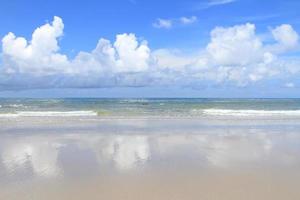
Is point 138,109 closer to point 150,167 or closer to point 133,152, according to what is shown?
point 133,152

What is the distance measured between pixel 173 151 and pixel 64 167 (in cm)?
370

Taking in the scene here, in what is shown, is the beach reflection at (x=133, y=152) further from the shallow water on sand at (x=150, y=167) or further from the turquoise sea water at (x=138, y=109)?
the turquoise sea water at (x=138, y=109)

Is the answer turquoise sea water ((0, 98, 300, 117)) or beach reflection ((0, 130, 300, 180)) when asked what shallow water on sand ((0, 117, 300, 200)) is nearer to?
beach reflection ((0, 130, 300, 180))

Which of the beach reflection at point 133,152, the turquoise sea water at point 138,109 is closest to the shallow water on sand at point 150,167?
the beach reflection at point 133,152

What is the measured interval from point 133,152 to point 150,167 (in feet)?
8.03

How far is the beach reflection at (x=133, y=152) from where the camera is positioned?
9875 millimetres

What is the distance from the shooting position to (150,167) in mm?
9742

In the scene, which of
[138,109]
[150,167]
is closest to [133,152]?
[150,167]

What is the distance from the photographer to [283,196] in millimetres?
7219

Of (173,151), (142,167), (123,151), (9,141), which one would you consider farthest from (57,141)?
(142,167)

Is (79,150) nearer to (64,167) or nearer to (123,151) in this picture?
(123,151)

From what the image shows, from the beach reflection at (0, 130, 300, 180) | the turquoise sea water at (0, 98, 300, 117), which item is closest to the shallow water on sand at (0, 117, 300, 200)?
the beach reflection at (0, 130, 300, 180)

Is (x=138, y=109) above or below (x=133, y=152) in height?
above

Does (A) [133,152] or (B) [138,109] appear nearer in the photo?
(A) [133,152]
